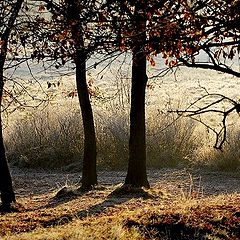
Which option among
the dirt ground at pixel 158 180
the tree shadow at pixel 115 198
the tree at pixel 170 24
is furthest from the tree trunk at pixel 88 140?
the tree at pixel 170 24

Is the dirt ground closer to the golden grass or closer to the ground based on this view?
the ground

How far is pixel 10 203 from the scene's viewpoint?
9.47 meters

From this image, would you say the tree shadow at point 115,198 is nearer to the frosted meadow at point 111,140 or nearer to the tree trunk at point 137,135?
the tree trunk at point 137,135

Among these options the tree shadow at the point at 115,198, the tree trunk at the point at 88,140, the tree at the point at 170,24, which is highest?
the tree at the point at 170,24

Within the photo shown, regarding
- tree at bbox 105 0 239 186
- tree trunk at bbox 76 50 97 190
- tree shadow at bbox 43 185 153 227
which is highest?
tree at bbox 105 0 239 186

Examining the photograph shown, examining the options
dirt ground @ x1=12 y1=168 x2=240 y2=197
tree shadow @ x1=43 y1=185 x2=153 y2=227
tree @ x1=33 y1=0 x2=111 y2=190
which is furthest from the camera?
dirt ground @ x1=12 y1=168 x2=240 y2=197

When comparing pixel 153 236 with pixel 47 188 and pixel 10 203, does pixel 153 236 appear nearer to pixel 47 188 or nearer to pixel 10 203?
pixel 10 203

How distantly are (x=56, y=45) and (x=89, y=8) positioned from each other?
23.4 inches

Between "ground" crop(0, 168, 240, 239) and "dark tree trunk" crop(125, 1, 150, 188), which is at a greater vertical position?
"dark tree trunk" crop(125, 1, 150, 188)

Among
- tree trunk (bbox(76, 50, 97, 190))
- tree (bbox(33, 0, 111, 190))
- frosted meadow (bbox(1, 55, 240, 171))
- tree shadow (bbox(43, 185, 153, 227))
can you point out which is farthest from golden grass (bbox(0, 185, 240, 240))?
frosted meadow (bbox(1, 55, 240, 171))

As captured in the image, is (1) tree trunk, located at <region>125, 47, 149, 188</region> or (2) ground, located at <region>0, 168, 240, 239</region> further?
(1) tree trunk, located at <region>125, 47, 149, 188</region>

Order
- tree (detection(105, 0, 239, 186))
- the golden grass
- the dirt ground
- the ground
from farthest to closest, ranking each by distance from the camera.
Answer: the dirt ground → the ground → the golden grass → tree (detection(105, 0, 239, 186))

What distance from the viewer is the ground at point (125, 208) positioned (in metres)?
5.80

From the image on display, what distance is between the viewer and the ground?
5805mm
